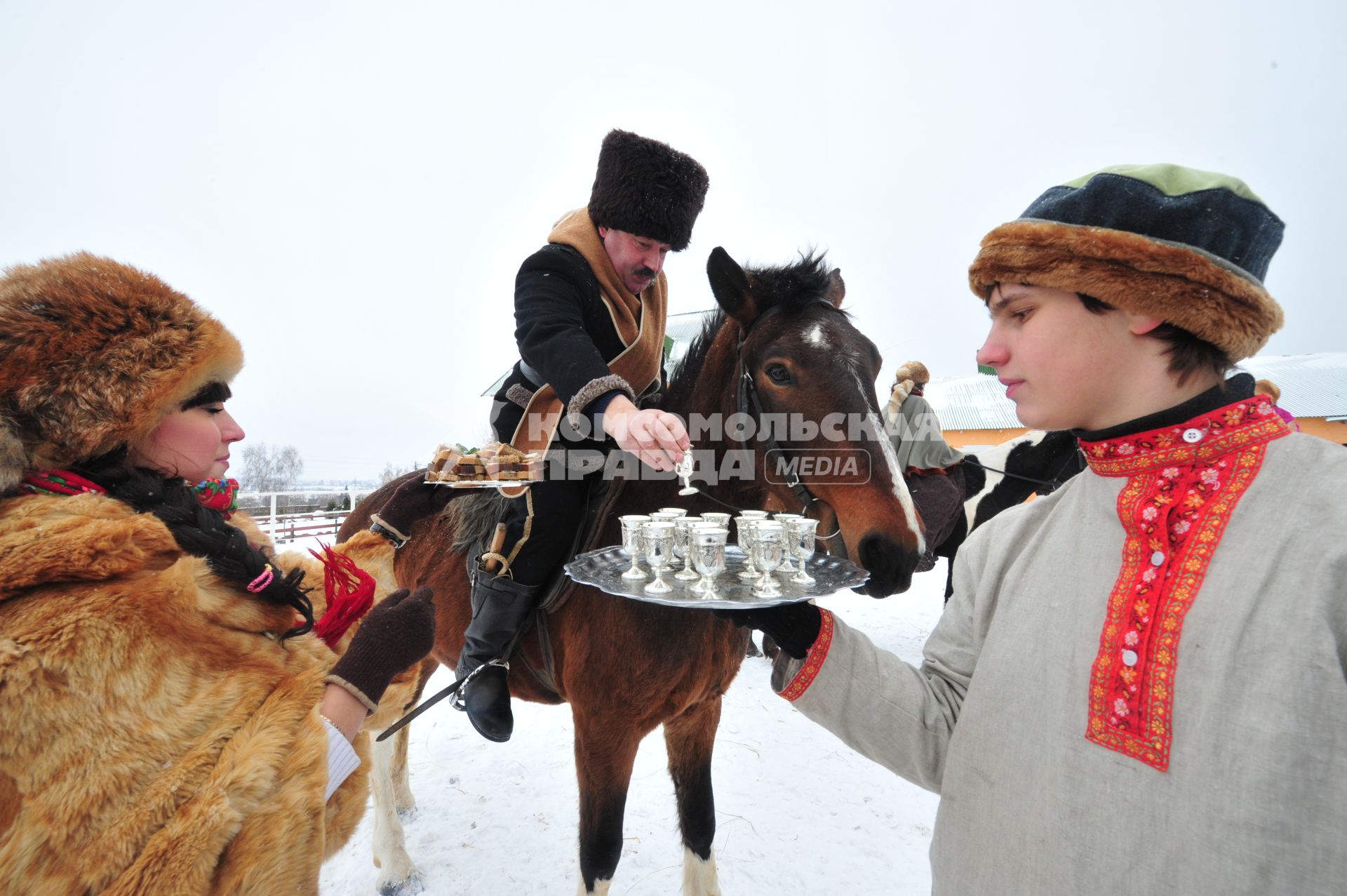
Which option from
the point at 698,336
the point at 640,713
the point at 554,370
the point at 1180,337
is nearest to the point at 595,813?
the point at 640,713

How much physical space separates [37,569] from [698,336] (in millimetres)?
2220

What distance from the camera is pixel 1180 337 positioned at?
1029 millimetres

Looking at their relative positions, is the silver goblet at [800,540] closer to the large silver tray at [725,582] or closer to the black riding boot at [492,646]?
the large silver tray at [725,582]

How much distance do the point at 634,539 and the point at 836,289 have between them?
1.58 meters

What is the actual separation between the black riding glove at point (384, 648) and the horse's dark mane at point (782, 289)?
4.55 feet

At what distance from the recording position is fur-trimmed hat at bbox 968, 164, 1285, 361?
0.97 metres

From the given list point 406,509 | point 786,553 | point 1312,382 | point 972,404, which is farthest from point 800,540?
point 1312,382

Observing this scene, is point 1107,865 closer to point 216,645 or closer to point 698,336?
point 216,645

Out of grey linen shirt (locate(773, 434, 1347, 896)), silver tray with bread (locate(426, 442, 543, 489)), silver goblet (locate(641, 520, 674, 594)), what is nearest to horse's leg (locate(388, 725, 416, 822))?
silver tray with bread (locate(426, 442, 543, 489))

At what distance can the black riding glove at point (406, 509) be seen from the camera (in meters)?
2.95

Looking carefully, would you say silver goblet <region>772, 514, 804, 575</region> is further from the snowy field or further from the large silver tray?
the snowy field

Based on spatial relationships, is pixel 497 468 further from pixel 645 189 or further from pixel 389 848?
pixel 389 848

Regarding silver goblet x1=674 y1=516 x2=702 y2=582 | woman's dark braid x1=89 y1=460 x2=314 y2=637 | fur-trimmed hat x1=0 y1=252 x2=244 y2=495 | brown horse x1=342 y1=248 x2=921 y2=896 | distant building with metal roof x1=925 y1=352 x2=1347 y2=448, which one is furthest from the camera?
distant building with metal roof x1=925 y1=352 x2=1347 y2=448

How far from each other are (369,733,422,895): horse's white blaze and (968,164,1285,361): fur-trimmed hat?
3.80 meters
